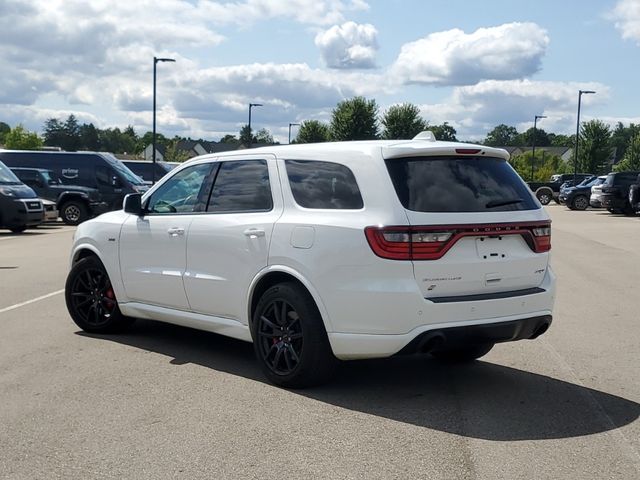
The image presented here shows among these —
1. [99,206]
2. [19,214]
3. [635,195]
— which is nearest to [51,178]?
[99,206]

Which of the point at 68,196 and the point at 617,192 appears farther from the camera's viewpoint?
the point at 617,192

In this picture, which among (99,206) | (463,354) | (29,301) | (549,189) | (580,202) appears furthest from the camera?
(549,189)

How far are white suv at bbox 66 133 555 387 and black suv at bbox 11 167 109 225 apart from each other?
2037cm

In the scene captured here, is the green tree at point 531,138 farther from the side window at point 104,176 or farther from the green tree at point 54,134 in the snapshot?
the side window at point 104,176

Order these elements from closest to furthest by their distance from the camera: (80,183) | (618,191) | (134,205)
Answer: (134,205)
(80,183)
(618,191)

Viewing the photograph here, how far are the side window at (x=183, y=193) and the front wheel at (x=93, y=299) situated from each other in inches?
37.6

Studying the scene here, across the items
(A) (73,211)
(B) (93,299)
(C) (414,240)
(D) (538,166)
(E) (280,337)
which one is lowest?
(A) (73,211)

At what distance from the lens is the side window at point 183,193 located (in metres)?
6.66

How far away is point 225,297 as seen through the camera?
20.2 feet

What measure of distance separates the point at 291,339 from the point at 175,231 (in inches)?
64.4

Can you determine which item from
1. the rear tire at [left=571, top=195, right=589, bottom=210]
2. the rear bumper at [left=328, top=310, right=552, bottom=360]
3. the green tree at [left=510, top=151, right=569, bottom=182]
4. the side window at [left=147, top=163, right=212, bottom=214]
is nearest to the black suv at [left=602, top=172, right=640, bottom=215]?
the rear tire at [left=571, top=195, right=589, bottom=210]

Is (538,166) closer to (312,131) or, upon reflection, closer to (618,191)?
(312,131)

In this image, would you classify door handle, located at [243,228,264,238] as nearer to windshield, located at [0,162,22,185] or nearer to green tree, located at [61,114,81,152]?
windshield, located at [0,162,22,185]

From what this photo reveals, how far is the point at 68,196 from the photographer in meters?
26.1
